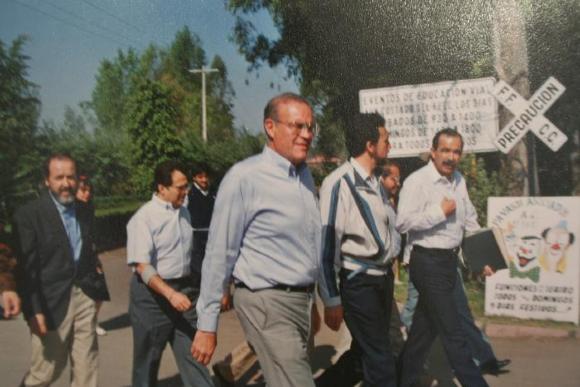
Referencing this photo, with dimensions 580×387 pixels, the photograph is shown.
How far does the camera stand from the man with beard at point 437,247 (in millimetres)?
2943

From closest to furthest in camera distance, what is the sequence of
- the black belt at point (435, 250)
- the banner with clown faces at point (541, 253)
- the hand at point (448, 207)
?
the hand at point (448, 207) < the black belt at point (435, 250) < the banner with clown faces at point (541, 253)

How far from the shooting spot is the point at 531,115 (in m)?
3.32

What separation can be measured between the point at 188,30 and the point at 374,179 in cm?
123

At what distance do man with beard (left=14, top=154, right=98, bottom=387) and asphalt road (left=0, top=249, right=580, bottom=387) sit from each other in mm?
129

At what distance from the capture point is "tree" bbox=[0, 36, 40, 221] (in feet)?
9.68

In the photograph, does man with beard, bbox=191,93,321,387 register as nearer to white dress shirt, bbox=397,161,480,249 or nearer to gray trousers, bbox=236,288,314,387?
gray trousers, bbox=236,288,314,387

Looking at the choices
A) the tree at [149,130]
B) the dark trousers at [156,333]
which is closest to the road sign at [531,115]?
the tree at [149,130]

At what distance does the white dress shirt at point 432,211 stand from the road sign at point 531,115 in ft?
1.33

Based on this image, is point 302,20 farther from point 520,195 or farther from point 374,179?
point 520,195

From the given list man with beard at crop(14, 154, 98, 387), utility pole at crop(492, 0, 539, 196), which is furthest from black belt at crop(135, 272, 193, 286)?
utility pole at crop(492, 0, 539, 196)

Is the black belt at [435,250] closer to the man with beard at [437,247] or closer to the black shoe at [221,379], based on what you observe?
the man with beard at [437,247]

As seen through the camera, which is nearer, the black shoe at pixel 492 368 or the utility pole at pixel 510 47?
the utility pole at pixel 510 47

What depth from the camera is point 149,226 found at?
2.76 m

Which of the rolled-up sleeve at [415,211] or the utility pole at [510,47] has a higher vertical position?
the utility pole at [510,47]
